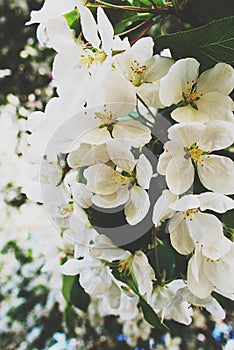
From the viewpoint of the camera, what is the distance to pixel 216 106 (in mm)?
353

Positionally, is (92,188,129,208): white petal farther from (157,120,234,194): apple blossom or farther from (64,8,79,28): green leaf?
(64,8,79,28): green leaf

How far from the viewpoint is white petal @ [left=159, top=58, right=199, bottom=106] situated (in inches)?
13.6

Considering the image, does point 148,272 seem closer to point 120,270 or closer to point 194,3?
point 120,270

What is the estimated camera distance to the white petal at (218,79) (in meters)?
0.35

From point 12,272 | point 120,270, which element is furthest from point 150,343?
point 120,270

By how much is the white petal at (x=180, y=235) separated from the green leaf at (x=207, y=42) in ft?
0.36

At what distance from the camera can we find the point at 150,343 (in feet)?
4.06

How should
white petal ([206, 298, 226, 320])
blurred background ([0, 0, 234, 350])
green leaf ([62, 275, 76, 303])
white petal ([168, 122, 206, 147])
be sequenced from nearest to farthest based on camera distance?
white petal ([168, 122, 206, 147])
white petal ([206, 298, 226, 320])
green leaf ([62, 275, 76, 303])
blurred background ([0, 0, 234, 350])

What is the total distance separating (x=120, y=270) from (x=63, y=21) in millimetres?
194

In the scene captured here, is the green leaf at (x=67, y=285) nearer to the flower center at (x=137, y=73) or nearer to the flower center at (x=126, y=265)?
the flower center at (x=126, y=265)

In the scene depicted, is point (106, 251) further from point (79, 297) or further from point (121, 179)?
point (79, 297)

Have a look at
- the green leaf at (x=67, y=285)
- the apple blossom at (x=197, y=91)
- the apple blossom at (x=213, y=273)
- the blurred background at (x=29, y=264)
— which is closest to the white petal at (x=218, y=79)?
the apple blossom at (x=197, y=91)

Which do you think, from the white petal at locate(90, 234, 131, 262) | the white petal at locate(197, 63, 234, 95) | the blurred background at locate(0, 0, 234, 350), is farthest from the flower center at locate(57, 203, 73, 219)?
the blurred background at locate(0, 0, 234, 350)

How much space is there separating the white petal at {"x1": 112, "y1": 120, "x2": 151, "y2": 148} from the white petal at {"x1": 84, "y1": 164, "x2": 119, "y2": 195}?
0.07ft
